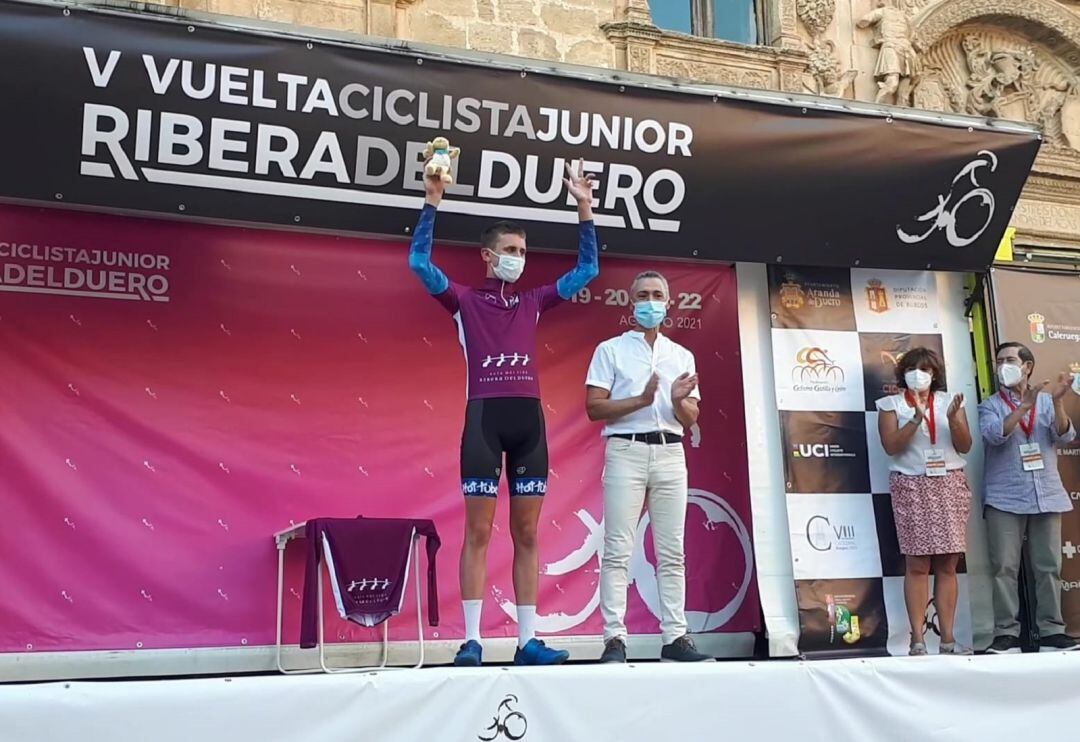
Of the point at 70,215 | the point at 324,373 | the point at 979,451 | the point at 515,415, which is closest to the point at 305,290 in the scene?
the point at 324,373

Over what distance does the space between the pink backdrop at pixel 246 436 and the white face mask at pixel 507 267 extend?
3.34 ft

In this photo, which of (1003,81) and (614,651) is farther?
(1003,81)

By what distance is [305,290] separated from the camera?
217 inches

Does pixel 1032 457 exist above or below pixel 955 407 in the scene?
below

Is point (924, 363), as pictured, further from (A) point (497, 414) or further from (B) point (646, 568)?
(A) point (497, 414)

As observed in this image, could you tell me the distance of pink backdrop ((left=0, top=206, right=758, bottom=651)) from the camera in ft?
16.3

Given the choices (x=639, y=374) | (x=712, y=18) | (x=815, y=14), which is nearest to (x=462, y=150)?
(x=639, y=374)

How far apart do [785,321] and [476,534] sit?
2.44 m

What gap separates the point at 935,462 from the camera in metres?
5.66

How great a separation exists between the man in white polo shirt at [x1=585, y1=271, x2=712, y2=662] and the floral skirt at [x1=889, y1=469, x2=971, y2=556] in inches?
58.6

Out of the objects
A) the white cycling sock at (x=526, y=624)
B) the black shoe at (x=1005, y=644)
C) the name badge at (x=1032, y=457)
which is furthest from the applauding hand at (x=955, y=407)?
the white cycling sock at (x=526, y=624)

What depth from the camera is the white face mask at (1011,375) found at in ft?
19.1

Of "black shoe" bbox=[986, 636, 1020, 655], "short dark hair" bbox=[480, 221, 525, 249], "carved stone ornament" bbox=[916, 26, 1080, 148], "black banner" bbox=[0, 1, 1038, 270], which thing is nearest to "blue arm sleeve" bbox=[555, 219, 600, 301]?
"short dark hair" bbox=[480, 221, 525, 249]

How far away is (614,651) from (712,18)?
683 cm
